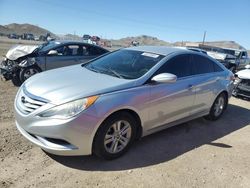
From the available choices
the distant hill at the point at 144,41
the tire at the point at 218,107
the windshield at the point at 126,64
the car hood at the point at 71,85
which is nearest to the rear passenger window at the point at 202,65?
the tire at the point at 218,107

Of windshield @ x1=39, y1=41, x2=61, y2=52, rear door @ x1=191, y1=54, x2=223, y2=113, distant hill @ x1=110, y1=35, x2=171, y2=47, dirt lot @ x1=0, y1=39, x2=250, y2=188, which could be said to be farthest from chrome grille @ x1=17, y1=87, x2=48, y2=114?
distant hill @ x1=110, y1=35, x2=171, y2=47

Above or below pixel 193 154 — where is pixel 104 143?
above

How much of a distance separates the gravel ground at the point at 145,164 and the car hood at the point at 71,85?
933 mm

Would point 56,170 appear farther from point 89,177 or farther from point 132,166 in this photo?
point 132,166

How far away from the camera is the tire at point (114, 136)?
12.0 ft

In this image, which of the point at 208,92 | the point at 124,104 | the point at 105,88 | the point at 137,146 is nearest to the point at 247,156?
the point at 208,92

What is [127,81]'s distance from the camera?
4.02 metres

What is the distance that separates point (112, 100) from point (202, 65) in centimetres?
266

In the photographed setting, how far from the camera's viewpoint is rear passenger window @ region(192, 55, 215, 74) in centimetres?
533

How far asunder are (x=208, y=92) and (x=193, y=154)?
1641 mm

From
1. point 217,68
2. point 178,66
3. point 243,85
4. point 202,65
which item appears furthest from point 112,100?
point 243,85

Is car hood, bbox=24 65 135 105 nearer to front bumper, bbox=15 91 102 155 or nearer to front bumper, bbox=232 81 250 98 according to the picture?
front bumper, bbox=15 91 102 155

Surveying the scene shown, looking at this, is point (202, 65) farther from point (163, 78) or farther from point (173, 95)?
point (163, 78)

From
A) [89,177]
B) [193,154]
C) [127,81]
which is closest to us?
[89,177]
